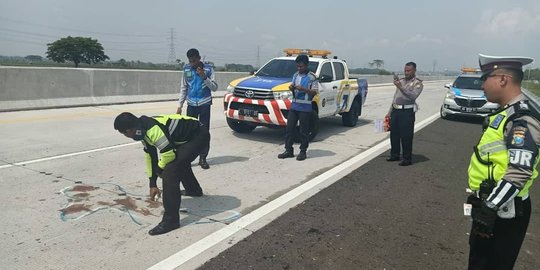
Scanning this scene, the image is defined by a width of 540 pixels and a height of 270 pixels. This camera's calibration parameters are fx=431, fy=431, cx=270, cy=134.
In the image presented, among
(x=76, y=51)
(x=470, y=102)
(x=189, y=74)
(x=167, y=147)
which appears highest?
(x=76, y=51)

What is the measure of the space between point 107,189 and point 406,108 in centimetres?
521

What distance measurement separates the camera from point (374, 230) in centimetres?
456

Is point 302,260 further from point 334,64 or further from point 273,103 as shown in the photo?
point 334,64

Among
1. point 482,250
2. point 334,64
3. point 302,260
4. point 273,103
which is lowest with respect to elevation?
point 302,260

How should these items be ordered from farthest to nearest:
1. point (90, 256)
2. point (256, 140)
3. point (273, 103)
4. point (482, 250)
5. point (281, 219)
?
point (256, 140), point (273, 103), point (281, 219), point (90, 256), point (482, 250)

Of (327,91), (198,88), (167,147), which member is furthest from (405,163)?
(167,147)

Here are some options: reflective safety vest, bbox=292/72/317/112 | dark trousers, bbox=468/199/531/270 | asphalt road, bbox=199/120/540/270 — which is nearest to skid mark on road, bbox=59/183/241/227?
asphalt road, bbox=199/120/540/270

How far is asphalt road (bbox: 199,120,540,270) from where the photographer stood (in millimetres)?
3824

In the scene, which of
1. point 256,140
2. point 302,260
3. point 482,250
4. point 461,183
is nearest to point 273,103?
point 256,140

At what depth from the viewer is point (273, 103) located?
29.1 ft

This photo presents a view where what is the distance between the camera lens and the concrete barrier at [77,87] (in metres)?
12.0

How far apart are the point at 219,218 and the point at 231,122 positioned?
212 inches

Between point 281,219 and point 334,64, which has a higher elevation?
point 334,64

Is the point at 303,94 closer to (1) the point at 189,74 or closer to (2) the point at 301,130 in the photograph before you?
(2) the point at 301,130
